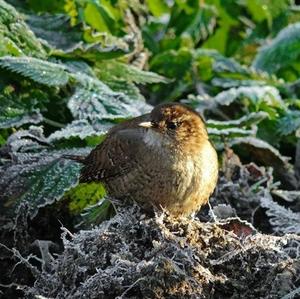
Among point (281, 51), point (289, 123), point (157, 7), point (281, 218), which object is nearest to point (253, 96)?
point (289, 123)

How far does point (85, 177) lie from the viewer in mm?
3941

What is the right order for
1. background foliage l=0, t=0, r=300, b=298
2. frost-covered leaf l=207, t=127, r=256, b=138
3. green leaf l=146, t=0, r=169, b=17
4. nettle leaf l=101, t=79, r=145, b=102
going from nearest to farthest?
background foliage l=0, t=0, r=300, b=298 < frost-covered leaf l=207, t=127, r=256, b=138 < nettle leaf l=101, t=79, r=145, b=102 < green leaf l=146, t=0, r=169, b=17

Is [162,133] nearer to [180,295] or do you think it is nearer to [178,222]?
[178,222]

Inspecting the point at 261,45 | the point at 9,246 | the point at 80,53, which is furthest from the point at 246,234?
the point at 261,45

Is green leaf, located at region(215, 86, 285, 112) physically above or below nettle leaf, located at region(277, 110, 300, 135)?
above

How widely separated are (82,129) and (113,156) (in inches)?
17.9

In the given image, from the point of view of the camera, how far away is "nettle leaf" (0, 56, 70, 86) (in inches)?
168

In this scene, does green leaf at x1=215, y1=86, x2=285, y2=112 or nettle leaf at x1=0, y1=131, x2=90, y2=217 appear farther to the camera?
green leaf at x1=215, y1=86, x2=285, y2=112

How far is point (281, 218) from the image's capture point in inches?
163

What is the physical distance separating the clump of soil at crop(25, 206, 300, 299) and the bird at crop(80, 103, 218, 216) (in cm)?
15

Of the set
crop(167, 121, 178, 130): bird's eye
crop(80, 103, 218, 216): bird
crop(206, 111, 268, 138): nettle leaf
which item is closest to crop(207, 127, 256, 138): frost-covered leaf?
crop(206, 111, 268, 138): nettle leaf

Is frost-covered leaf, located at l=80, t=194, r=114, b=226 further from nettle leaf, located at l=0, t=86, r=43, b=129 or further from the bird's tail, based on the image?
nettle leaf, located at l=0, t=86, r=43, b=129

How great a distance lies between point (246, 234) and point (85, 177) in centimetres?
70

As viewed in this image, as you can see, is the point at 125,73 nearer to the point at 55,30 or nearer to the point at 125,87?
the point at 125,87
